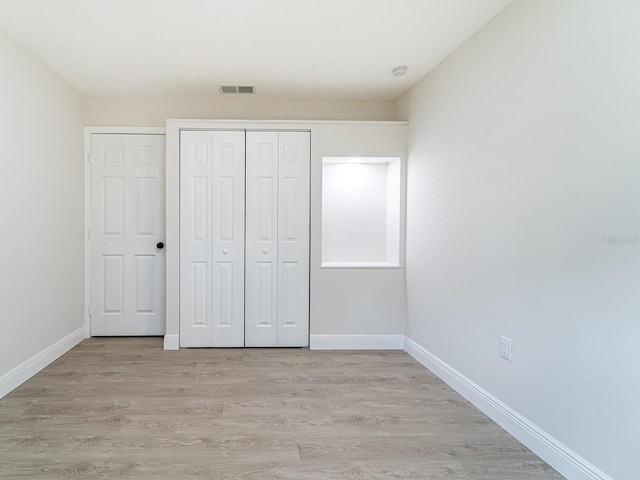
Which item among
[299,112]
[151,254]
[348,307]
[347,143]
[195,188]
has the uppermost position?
[299,112]

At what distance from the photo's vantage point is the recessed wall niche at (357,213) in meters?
3.61

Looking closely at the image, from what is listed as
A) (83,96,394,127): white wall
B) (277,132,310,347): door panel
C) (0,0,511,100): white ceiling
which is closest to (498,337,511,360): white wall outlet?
(277,132,310,347): door panel

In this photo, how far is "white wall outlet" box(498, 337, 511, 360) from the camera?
196cm

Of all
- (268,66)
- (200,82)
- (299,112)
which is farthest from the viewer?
(299,112)

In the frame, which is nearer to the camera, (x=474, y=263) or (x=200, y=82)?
(x=474, y=263)

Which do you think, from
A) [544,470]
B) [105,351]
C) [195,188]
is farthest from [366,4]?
[105,351]

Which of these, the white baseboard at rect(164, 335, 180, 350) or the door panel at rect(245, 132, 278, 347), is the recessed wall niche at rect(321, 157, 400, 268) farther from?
the white baseboard at rect(164, 335, 180, 350)

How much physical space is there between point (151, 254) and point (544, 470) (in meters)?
3.53

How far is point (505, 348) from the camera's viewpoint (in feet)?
6.52

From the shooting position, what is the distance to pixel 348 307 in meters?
3.30

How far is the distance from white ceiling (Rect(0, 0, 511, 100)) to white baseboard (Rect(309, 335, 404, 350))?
2352 millimetres

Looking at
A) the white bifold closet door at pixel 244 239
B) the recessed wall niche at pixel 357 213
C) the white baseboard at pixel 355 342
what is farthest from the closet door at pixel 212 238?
the recessed wall niche at pixel 357 213

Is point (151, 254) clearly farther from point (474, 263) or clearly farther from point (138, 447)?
point (474, 263)

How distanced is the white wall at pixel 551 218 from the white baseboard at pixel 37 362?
10.1 feet
